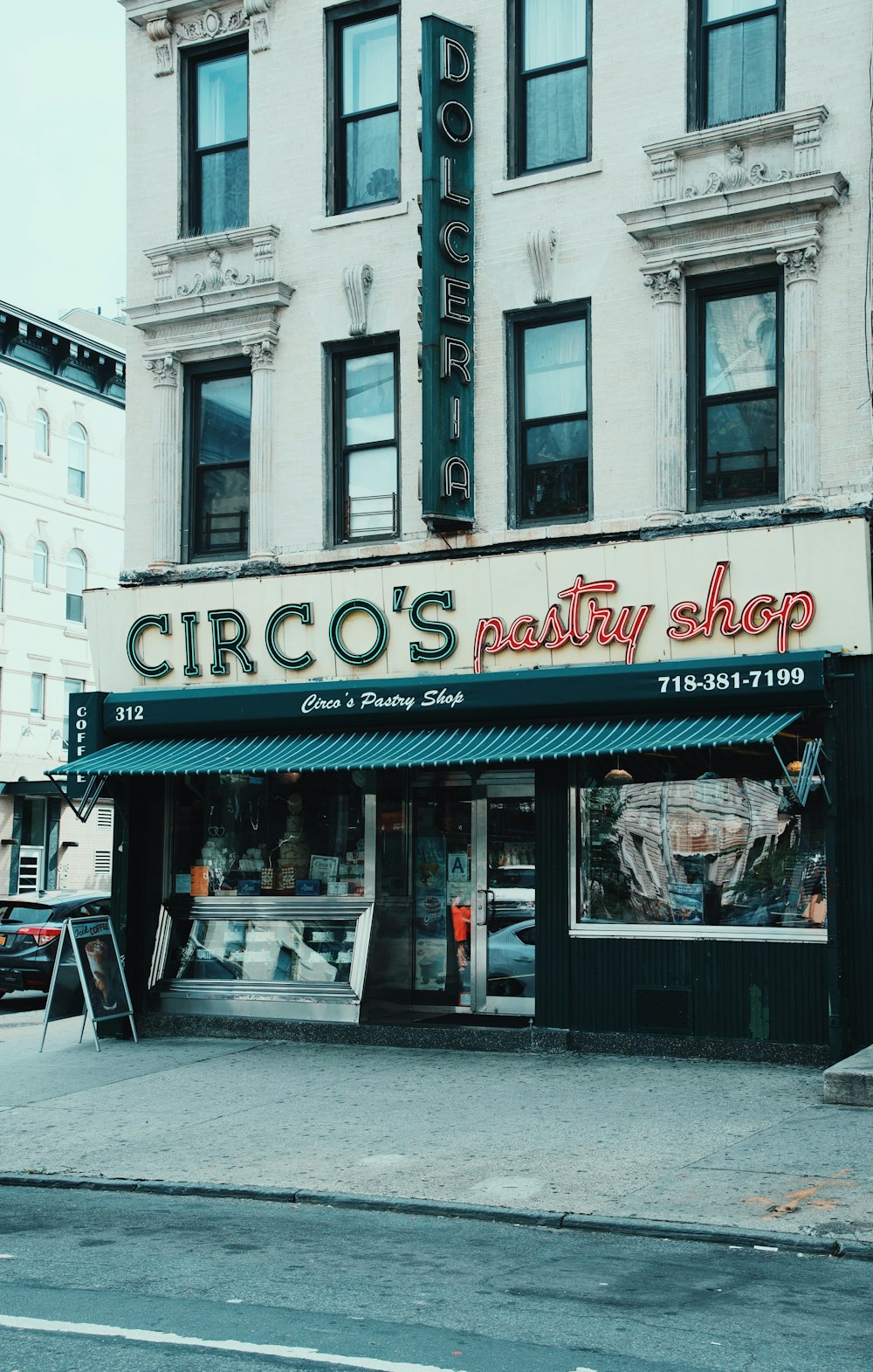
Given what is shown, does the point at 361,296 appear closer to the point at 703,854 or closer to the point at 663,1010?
the point at 703,854

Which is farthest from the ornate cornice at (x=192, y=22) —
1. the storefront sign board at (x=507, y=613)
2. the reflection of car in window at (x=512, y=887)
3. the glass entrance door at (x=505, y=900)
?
the reflection of car in window at (x=512, y=887)

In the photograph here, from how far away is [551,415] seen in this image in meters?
15.3

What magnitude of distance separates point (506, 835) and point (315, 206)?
6.85 metres

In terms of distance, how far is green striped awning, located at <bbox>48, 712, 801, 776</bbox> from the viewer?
13.4 metres

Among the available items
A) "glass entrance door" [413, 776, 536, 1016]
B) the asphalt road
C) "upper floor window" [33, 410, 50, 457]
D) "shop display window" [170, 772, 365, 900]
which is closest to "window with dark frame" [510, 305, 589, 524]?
"glass entrance door" [413, 776, 536, 1016]

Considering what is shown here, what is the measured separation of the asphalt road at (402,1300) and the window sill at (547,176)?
10.1 metres

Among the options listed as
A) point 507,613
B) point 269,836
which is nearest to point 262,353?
point 507,613

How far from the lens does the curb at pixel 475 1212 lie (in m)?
7.91

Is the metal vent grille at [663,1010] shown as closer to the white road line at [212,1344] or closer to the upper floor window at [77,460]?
the white road line at [212,1344]

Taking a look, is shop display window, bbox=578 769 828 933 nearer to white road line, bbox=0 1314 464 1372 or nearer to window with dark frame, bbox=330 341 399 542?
window with dark frame, bbox=330 341 399 542

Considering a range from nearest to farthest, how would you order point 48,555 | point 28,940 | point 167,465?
point 167,465, point 28,940, point 48,555

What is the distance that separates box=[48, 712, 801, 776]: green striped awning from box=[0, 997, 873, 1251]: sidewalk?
2.74 meters

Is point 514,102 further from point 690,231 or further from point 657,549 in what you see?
point 657,549

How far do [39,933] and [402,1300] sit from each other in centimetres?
1568
